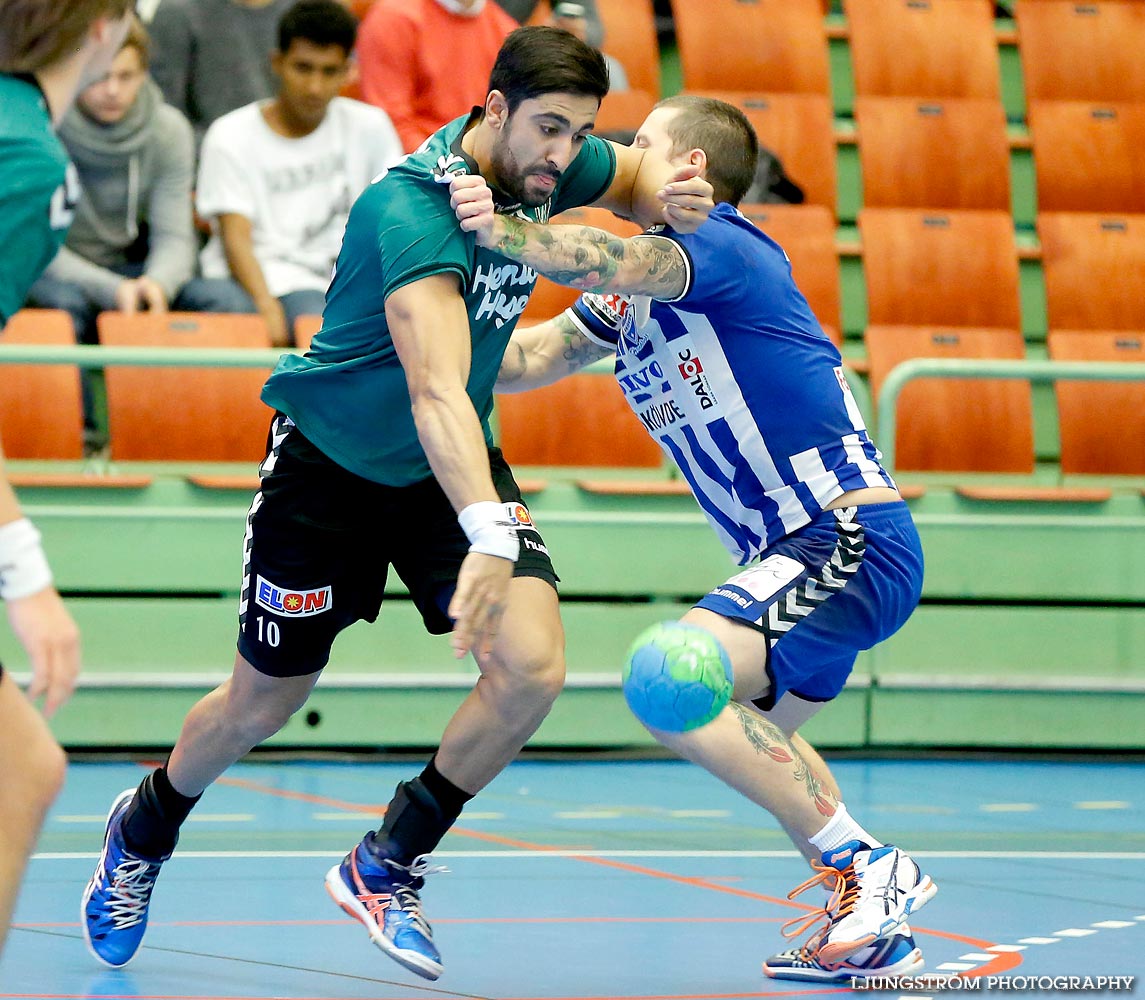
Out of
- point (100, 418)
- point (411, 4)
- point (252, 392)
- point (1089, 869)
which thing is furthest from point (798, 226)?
point (1089, 869)

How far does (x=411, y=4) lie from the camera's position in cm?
811

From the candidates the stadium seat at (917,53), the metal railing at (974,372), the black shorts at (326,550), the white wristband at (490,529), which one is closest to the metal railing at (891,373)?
the metal railing at (974,372)

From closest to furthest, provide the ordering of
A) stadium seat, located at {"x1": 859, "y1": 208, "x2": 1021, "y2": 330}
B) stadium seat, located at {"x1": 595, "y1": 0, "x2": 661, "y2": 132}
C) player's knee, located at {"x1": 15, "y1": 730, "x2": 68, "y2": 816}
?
player's knee, located at {"x1": 15, "y1": 730, "x2": 68, "y2": 816}, stadium seat, located at {"x1": 859, "y1": 208, "x2": 1021, "y2": 330}, stadium seat, located at {"x1": 595, "y1": 0, "x2": 661, "y2": 132}

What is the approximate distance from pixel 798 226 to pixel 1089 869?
3942mm

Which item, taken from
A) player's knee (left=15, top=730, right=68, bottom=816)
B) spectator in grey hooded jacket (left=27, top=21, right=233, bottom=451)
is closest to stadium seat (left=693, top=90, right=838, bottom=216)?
spectator in grey hooded jacket (left=27, top=21, right=233, bottom=451)

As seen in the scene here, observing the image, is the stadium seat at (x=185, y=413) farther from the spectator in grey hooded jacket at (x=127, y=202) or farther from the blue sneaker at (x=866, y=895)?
the blue sneaker at (x=866, y=895)

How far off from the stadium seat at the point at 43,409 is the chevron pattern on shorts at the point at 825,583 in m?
3.84

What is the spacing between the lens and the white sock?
384 centimetres

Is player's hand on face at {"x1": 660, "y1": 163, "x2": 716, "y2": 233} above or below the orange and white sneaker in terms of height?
above

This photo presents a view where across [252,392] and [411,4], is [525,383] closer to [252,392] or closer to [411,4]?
[252,392]

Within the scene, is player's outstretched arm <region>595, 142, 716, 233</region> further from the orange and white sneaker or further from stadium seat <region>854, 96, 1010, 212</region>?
stadium seat <region>854, 96, 1010, 212</region>

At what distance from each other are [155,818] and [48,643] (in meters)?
1.69

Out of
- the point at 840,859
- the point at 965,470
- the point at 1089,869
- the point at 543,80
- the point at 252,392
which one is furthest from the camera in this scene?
the point at 965,470

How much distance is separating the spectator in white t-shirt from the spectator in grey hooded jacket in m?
0.14
